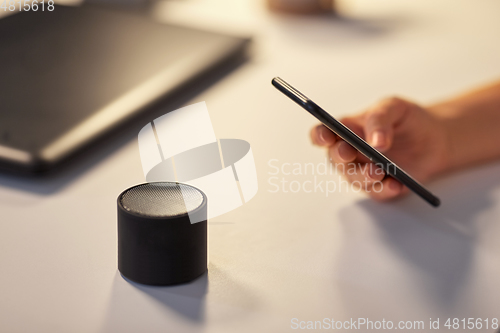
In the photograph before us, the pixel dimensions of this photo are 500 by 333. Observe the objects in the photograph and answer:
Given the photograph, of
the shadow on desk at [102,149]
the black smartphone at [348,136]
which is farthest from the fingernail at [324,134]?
the shadow on desk at [102,149]

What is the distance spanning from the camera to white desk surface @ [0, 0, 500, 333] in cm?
43

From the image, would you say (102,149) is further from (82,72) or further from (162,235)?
(162,235)

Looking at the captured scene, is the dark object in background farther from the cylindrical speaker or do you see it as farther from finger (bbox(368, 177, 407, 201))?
finger (bbox(368, 177, 407, 201))

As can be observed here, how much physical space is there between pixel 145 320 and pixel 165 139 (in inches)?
10.1

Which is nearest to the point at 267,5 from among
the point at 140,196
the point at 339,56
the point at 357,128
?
the point at 339,56

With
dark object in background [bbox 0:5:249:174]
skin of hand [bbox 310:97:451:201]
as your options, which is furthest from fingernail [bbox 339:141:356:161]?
dark object in background [bbox 0:5:249:174]

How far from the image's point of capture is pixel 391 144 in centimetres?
69

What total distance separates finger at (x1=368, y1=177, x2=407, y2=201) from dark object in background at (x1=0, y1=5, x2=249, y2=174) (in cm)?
31

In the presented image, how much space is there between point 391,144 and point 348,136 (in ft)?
0.77

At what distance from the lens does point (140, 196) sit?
45 centimetres

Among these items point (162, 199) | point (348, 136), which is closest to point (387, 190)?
point (348, 136)

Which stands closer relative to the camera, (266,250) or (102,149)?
(266,250)

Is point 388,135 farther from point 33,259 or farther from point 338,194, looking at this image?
point 33,259

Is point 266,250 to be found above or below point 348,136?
below
